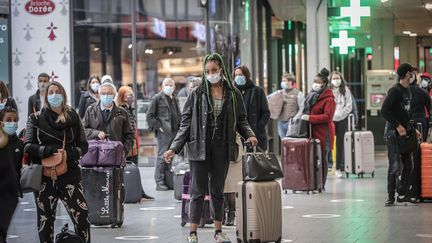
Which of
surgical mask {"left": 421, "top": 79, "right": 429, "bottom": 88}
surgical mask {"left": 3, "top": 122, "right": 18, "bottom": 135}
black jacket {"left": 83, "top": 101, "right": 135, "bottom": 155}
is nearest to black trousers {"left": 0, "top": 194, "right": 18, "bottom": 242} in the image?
surgical mask {"left": 3, "top": 122, "right": 18, "bottom": 135}

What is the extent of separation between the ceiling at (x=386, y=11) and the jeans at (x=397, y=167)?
326 inches

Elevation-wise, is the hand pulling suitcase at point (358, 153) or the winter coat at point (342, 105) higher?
the winter coat at point (342, 105)

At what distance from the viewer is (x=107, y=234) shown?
37.0 feet

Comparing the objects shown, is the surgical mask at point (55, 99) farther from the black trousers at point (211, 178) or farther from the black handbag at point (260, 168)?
the black handbag at point (260, 168)

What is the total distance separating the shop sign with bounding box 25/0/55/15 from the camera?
22.9 m

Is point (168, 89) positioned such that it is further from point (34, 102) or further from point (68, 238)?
point (68, 238)

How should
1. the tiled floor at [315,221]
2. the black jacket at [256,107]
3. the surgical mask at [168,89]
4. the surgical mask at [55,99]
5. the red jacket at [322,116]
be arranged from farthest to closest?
the surgical mask at [168,89] < the red jacket at [322,116] < the black jacket at [256,107] < the tiled floor at [315,221] < the surgical mask at [55,99]

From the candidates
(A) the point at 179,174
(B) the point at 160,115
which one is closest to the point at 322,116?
(B) the point at 160,115

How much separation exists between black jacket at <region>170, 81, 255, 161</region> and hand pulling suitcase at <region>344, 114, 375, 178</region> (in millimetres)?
8786

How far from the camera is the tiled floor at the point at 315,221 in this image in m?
10.7

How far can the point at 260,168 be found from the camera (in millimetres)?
9867

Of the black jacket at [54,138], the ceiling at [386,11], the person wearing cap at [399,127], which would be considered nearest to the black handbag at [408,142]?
the person wearing cap at [399,127]

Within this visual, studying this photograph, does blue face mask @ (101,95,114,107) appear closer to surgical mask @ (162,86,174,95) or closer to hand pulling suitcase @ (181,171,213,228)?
hand pulling suitcase @ (181,171,213,228)

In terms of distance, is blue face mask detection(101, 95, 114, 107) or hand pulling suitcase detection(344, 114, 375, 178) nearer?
blue face mask detection(101, 95, 114, 107)
